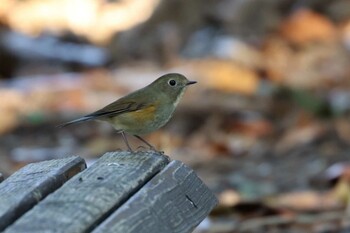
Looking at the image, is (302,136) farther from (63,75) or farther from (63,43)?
(63,43)

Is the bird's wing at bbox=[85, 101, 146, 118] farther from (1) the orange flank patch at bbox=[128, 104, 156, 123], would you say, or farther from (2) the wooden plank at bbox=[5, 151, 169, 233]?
(2) the wooden plank at bbox=[5, 151, 169, 233]

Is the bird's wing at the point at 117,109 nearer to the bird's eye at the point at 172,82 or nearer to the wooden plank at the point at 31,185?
the bird's eye at the point at 172,82

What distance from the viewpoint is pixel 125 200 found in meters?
3.65

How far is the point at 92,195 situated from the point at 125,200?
0.12 m

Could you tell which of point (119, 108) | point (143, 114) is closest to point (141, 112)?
point (143, 114)

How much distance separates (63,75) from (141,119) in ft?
21.7

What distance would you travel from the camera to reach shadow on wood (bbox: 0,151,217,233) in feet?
11.3

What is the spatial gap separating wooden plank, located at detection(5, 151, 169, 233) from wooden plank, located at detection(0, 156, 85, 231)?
0.06 meters

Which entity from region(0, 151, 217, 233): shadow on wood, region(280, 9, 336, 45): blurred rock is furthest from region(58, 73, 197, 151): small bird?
region(280, 9, 336, 45): blurred rock

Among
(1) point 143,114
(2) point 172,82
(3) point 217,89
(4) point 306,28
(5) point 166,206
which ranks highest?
(4) point 306,28

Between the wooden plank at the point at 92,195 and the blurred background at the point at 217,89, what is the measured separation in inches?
120

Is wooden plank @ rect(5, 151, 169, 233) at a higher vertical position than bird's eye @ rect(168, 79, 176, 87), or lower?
lower

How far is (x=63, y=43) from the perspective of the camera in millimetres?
13258

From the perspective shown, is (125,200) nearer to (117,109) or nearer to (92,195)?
(92,195)
